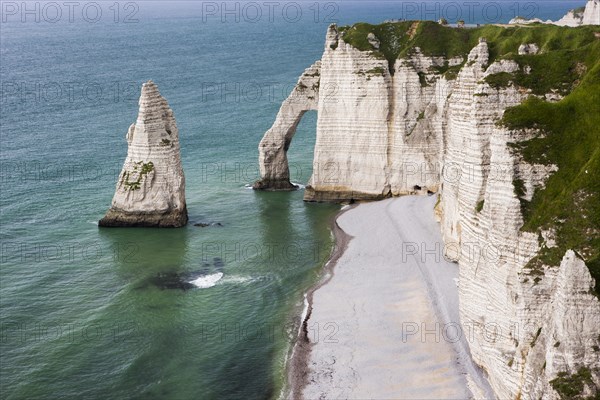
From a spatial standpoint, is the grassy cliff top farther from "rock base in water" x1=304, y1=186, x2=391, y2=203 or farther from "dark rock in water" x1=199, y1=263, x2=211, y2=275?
"dark rock in water" x1=199, y1=263, x2=211, y2=275

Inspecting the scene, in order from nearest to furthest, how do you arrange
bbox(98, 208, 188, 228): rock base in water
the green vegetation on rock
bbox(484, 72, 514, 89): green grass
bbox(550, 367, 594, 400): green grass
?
bbox(550, 367, 594, 400): green grass → bbox(484, 72, 514, 89): green grass → the green vegetation on rock → bbox(98, 208, 188, 228): rock base in water

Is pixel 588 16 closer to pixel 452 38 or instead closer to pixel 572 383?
pixel 452 38

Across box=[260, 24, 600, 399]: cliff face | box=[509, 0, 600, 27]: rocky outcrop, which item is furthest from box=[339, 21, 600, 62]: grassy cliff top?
box=[509, 0, 600, 27]: rocky outcrop

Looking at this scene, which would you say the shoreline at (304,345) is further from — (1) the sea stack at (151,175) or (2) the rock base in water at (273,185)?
(2) the rock base in water at (273,185)

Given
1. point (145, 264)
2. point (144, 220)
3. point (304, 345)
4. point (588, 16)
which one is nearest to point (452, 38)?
point (144, 220)

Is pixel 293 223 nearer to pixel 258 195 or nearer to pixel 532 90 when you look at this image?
pixel 258 195

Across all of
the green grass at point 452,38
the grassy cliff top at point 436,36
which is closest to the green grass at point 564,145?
the green grass at point 452,38
